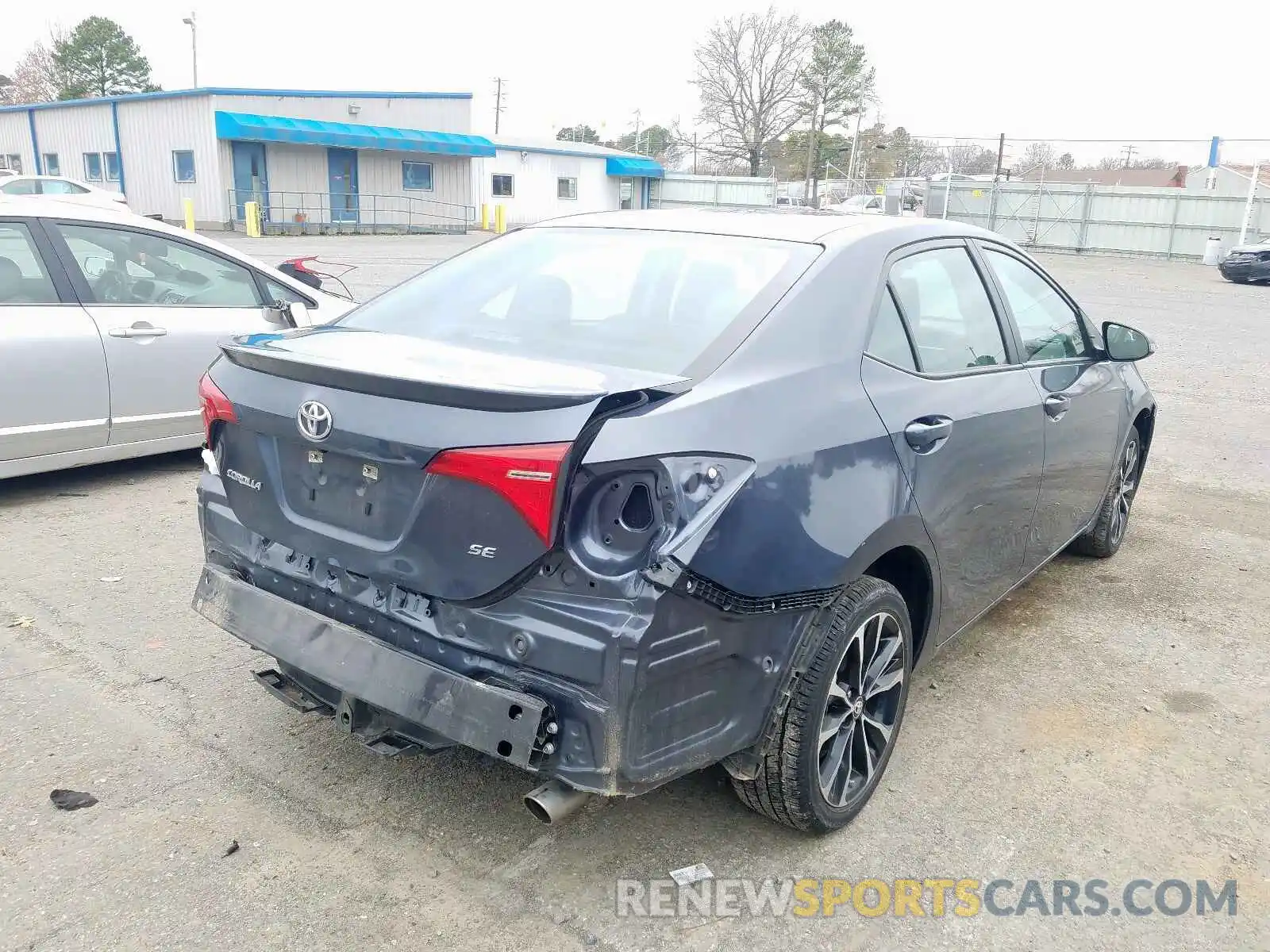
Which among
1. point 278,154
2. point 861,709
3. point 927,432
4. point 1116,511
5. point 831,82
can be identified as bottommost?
point 1116,511

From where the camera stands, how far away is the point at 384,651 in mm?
2475

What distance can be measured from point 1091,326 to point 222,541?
3606 mm

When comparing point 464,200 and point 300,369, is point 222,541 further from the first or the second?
point 464,200

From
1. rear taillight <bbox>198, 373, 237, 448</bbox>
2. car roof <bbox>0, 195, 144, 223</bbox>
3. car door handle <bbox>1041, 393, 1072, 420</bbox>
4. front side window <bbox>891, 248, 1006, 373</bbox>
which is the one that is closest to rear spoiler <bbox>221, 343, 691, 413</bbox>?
rear taillight <bbox>198, 373, 237, 448</bbox>

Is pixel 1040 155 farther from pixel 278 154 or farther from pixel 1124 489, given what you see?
pixel 1124 489

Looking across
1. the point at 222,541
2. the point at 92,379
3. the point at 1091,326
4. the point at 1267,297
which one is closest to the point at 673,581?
the point at 222,541

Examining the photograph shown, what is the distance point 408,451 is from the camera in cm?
232

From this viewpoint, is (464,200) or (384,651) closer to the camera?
(384,651)

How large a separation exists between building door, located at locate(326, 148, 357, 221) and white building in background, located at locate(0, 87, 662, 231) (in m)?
0.04

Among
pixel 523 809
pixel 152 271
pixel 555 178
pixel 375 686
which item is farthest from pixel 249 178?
pixel 375 686

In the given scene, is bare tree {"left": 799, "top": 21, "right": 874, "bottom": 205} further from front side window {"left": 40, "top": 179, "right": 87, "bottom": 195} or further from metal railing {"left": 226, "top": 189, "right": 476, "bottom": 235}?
front side window {"left": 40, "top": 179, "right": 87, "bottom": 195}

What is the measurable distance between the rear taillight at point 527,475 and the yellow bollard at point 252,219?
99.6 ft

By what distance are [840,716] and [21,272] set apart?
4.72 m

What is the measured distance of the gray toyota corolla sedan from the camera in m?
2.21
